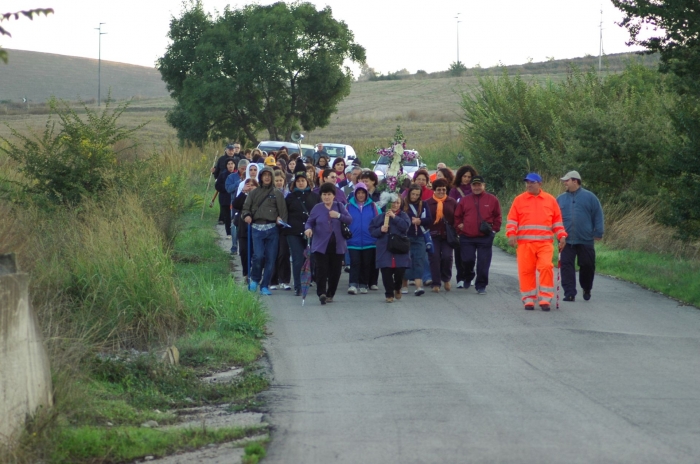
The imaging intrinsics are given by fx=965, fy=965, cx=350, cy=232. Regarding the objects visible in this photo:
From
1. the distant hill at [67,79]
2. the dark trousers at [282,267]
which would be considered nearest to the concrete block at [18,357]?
the dark trousers at [282,267]

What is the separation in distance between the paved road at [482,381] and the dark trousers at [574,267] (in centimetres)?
30

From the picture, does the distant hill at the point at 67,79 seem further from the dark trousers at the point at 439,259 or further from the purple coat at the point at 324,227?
the purple coat at the point at 324,227

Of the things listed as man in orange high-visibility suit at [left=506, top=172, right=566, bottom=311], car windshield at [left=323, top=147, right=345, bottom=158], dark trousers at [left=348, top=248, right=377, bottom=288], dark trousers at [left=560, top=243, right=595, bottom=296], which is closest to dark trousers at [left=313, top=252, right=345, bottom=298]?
dark trousers at [left=348, top=248, right=377, bottom=288]

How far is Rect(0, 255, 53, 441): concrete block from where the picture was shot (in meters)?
6.27

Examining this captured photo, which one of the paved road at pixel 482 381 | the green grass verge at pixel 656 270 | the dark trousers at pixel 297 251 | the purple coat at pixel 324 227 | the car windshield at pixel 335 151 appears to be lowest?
the paved road at pixel 482 381

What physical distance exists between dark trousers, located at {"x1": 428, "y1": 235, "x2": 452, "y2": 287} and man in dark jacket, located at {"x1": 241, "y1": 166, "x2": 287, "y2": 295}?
7.79 feet

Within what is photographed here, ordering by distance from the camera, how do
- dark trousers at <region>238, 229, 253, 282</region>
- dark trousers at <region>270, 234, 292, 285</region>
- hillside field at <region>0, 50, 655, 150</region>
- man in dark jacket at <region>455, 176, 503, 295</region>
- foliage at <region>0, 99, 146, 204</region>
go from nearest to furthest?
man in dark jacket at <region>455, 176, 503, 295</region>, dark trousers at <region>270, 234, 292, 285</region>, dark trousers at <region>238, 229, 253, 282</region>, foliage at <region>0, 99, 146, 204</region>, hillside field at <region>0, 50, 655, 150</region>

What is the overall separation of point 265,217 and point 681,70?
7.48 meters

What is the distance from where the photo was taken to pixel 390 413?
7.68m

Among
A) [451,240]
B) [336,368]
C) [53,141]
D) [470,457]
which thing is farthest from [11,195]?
[470,457]

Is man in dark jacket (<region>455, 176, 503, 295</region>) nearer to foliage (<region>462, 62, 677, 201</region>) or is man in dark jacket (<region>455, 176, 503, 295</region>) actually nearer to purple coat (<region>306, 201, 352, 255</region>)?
purple coat (<region>306, 201, 352, 255</region>)

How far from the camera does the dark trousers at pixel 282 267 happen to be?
14930 mm

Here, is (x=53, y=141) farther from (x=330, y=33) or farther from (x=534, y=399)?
(x=330, y=33)

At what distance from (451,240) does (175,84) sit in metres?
36.4
